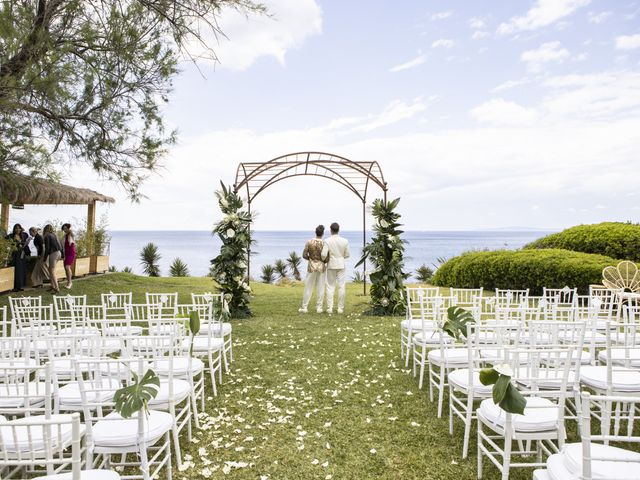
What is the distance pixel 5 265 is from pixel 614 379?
38.9ft

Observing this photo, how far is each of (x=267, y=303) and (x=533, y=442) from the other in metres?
7.65

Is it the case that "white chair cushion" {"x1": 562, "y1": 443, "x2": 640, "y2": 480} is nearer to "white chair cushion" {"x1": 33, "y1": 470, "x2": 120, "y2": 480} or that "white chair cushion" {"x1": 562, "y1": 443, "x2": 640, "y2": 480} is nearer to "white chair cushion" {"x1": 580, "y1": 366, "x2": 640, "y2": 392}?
"white chair cushion" {"x1": 580, "y1": 366, "x2": 640, "y2": 392}

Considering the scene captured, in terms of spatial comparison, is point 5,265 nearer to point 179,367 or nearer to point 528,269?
point 179,367

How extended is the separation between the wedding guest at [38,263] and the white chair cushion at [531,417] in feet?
38.2

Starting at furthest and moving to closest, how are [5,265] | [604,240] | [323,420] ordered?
1. [604,240]
2. [5,265]
3. [323,420]

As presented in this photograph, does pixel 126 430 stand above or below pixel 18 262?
below

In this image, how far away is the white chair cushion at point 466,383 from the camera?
3.25 metres

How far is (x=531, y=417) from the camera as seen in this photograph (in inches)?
107

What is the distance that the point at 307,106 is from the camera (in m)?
16.5

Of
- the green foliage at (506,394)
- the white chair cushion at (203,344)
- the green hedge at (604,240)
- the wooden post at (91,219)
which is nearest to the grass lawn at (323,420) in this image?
the white chair cushion at (203,344)

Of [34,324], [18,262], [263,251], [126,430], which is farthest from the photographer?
[263,251]

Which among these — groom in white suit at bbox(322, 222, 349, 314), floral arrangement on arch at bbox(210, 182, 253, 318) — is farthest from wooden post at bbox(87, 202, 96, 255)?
groom in white suit at bbox(322, 222, 349, 314)

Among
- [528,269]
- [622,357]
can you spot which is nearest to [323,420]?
[622,357]

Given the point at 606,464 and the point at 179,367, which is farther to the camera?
the point at 179,367
